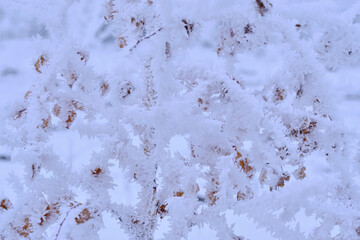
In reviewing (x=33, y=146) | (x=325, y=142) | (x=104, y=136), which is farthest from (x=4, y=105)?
(x=325, y=142)

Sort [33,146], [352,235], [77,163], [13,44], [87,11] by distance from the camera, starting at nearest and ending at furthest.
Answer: [352,235] → [33,146] → [87,11] → [77,163] → [13,44]

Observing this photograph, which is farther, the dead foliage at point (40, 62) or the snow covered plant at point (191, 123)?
the dead foliage at point (40, 62)

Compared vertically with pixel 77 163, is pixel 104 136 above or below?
above

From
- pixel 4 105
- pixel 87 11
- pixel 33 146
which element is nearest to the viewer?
pixel 33 146

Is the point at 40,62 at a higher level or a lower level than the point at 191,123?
higher

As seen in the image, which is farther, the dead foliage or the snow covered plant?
the dead foliage

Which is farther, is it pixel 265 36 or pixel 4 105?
pixel 4 105

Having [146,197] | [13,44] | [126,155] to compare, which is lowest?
[146,197]

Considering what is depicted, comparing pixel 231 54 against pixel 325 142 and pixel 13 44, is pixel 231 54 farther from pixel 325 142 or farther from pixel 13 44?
pixel 13 44
